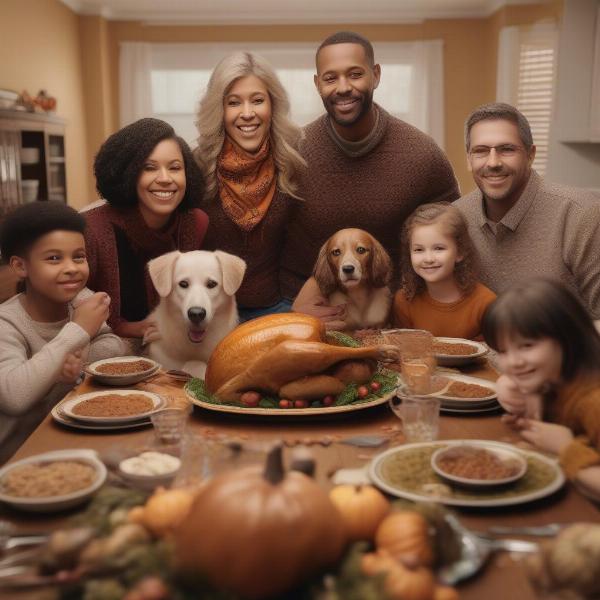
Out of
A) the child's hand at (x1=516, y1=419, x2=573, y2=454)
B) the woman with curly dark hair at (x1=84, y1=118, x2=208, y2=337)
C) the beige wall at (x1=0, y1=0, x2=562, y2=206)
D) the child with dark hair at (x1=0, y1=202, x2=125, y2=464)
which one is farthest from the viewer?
the beige wall at (x1=0, y1=0, x2=562, y2=206)

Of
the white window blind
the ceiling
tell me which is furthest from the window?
the white window blind

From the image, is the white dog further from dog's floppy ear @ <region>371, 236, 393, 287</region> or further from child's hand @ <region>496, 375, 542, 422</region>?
child's hand @ <region>496, 375, 542, 422</region>

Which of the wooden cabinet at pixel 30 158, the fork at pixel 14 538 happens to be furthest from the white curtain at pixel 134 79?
the fork at pixel 14 538

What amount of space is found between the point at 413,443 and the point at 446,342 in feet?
3.03

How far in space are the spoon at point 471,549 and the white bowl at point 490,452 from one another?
129mm

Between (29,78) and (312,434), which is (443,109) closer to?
(29,78)

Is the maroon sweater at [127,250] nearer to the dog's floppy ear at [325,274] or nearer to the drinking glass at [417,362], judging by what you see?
the dog's floppy ear at [325,274]

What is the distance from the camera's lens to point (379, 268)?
294cm

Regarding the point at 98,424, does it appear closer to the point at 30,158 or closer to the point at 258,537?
the point at 258,537

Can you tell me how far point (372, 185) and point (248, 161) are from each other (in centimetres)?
60

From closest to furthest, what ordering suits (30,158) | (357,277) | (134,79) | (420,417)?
(420,417), (357,277), (30,158), (134,79)

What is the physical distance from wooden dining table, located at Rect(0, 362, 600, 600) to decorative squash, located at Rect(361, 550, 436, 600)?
315mm

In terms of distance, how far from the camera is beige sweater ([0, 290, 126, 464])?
6.38ft

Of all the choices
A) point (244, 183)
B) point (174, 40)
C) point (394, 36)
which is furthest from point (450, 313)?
point (174, 40)
